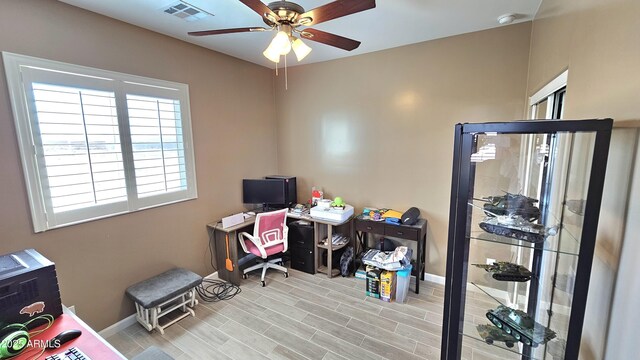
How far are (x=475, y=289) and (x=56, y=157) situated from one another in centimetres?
308

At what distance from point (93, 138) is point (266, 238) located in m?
1.92

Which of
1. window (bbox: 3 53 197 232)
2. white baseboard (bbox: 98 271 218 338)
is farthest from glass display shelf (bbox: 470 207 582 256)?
white baseboard (bbox: 98 271 218 338)

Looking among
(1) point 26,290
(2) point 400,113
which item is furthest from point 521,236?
(1) point 26,290

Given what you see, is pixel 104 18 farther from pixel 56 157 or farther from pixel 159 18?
pixel 56 157

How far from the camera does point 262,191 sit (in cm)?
372

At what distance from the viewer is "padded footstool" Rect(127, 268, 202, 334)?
237cm

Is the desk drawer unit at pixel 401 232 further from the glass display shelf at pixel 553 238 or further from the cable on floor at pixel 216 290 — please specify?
the cable on floor at pixel 216 290

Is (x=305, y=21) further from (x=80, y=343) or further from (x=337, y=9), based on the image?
(x=80, y=343)

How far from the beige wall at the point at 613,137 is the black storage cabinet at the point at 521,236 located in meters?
0.07

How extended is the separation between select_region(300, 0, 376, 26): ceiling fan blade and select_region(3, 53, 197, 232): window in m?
1.90

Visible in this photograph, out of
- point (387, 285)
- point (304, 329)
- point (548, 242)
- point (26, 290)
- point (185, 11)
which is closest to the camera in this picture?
point (548, 242)

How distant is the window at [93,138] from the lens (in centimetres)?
194

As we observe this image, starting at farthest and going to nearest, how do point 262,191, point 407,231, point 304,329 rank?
point 262,191 < point 407,231 < point 304,329

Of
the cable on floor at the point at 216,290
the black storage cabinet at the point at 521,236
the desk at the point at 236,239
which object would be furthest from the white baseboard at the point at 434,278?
the cable on floor at the point at 216,290
